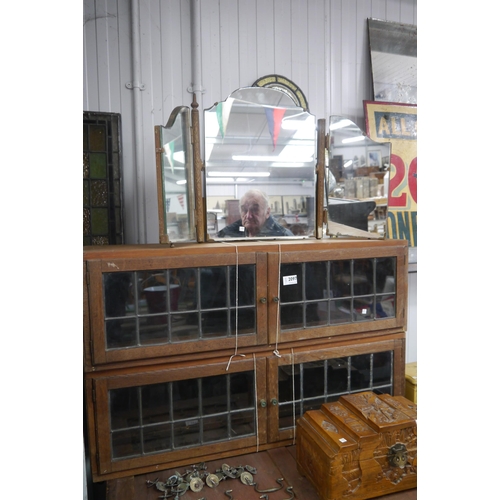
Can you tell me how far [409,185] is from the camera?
2.47 metres

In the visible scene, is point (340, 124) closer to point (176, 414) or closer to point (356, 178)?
point (356, 178)

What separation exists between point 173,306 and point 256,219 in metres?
0.51

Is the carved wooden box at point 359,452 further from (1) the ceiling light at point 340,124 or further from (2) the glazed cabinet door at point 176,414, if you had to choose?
(1) the ceiling light at point 340,124

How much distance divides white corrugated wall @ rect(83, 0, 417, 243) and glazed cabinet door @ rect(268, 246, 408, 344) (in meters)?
0.92

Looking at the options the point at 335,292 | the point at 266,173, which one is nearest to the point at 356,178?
the point at 266,173

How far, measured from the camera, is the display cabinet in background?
1.30m

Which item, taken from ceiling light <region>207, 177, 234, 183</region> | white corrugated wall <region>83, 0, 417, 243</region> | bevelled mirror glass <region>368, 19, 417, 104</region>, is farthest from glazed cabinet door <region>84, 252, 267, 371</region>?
bevelled mirror glass <region>368, 19, 417, 104</region>

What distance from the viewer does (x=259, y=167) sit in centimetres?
164

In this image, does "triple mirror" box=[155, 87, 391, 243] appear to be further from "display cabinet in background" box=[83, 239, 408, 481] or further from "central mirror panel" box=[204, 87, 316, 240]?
"display cabinet in background" box=[83, 239, 408, 481]

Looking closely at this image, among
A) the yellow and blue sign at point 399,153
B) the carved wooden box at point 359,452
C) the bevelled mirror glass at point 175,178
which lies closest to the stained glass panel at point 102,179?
the bevelled mirror glass at point 175,178

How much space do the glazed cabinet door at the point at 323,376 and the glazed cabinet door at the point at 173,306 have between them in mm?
173
